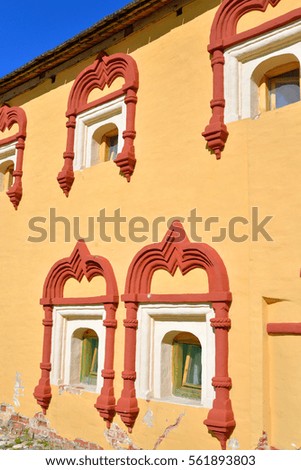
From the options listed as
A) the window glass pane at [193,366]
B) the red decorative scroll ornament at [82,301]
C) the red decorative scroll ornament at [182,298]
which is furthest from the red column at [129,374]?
the window glass pane at [193,366]

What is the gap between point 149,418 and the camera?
5.54 m

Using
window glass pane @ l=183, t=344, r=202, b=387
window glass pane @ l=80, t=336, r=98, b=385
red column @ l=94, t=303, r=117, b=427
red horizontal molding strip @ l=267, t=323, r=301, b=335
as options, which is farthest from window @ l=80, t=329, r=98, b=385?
red horizontal molding strip @ l=267, t=323, r=301, b=335

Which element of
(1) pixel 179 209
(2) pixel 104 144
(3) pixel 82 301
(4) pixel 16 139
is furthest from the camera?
(4) pixel 16 139

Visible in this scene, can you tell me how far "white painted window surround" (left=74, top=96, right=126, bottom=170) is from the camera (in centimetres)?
676

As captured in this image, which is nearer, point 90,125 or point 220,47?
point 220,47

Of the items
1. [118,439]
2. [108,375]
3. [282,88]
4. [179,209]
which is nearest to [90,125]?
[179,209]

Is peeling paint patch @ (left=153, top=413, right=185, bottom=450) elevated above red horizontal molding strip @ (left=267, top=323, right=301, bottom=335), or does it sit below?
below

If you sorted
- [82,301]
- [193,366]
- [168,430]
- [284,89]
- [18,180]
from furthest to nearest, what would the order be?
[18,180]
[82,301]
[193,366]
[284,89]
[168,430]

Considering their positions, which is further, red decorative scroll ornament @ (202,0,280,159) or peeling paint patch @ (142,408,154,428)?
peeling paint patch @ (142,408,154,428)

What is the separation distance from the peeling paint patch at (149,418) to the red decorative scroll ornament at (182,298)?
0.13 metres

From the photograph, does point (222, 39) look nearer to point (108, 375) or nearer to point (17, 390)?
point (108, 375)

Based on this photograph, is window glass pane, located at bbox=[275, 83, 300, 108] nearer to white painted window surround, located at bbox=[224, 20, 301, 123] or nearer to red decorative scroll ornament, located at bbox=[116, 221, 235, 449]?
white painted window surround, located at bbox=[224, 20, 301, 123]

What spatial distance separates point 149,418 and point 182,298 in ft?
4.78

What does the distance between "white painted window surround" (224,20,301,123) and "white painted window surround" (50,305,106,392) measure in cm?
316
